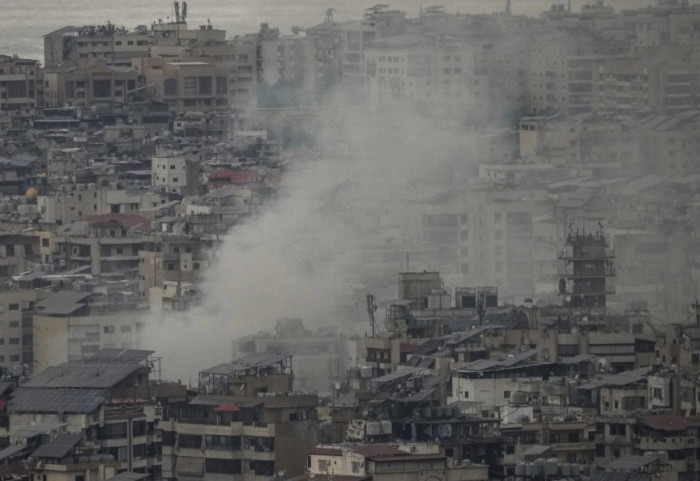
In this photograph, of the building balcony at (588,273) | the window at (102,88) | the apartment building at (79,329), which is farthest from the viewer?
the window at (102,88)

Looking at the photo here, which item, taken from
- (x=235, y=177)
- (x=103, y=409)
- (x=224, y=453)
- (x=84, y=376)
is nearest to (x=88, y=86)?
(x=235, y=177)

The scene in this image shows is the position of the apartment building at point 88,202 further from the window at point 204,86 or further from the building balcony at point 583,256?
the window at point 204,86

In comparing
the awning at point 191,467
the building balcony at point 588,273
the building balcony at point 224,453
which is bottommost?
the awning at point 191,467

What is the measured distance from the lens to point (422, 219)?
54.5 meters

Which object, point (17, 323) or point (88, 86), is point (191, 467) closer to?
point (17, 323)

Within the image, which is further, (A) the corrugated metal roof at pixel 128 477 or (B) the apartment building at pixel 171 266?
(B) the apartment building at pixel 171 266

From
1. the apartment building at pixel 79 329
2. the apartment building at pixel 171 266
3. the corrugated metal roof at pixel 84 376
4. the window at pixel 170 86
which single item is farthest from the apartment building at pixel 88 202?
the window at pixel 170 86

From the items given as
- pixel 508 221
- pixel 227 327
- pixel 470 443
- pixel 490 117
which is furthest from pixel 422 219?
pixel 470 443

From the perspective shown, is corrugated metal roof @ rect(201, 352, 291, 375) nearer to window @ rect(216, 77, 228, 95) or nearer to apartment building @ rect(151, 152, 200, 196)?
apartment building @ rect(151, 152, 200, 196)

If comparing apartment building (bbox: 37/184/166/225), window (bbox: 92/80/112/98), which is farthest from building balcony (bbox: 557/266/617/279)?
window (bbox: 92/80/112/98)

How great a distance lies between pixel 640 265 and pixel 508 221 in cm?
437


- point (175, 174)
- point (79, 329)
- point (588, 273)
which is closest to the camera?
point (79, 329)

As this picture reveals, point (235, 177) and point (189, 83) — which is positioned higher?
point (189, 83)

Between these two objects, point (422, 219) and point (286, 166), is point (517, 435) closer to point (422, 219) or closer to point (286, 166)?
point (422, 219)
